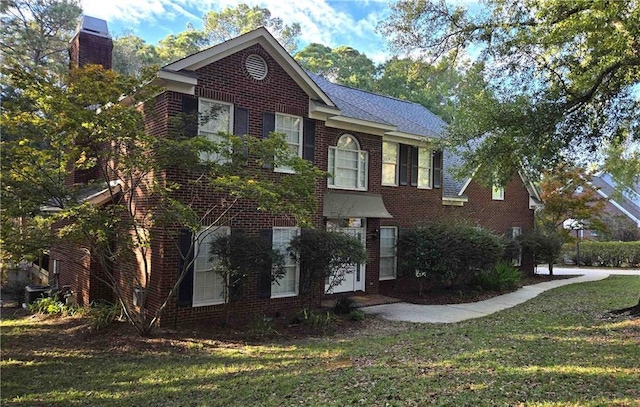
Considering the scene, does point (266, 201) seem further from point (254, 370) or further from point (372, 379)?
point (372, 379)

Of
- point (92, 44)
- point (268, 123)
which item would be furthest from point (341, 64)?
point (268, 123)

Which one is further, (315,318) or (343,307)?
(343,307)

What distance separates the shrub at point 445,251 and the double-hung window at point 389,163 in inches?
74.1

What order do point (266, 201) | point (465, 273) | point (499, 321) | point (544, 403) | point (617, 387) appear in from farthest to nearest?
point (465, 273) < point (499, 321) < point (266, 201) < point (617, 387) < point (544, 403)

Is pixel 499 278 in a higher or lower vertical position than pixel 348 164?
lower

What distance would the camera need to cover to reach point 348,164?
44.5 ft

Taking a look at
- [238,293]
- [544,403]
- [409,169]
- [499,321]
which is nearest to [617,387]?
[544,403]

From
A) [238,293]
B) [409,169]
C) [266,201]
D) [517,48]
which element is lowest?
[238,293]

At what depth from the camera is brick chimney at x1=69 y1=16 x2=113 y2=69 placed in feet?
42.3

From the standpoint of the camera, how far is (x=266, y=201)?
7930mm

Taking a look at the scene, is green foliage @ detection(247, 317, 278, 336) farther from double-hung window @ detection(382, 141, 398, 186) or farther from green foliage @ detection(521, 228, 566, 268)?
green foliage @ detection(521, 228, 566, 268)

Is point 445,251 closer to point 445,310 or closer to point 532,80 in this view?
point 445,310

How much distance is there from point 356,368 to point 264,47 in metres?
7.95

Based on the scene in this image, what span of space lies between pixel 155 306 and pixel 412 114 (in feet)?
43.4
